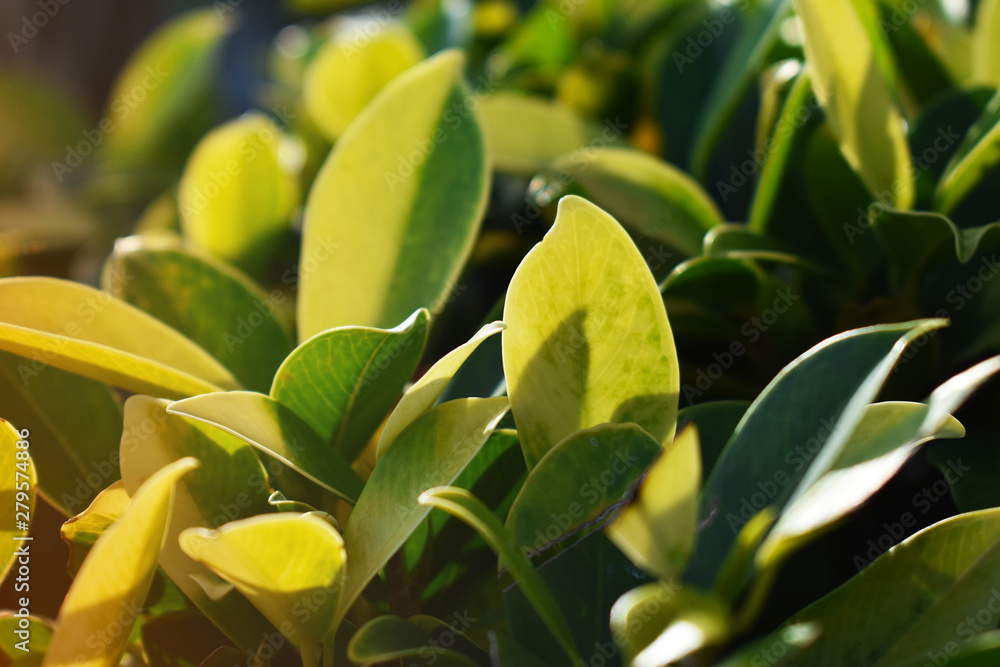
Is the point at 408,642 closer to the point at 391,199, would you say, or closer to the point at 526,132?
the point at 391,199

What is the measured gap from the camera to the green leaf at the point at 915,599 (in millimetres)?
349

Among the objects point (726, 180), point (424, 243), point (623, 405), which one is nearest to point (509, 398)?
point (623, 405)

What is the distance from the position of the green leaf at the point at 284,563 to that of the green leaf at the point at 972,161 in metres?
0.42

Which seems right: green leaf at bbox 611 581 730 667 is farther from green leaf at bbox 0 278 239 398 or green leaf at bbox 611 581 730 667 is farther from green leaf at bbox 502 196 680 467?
green leaf at bbox 0 278 239 398

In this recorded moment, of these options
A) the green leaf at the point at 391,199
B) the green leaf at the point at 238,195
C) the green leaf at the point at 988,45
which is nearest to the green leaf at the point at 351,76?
the green leaf at the point at 238,195

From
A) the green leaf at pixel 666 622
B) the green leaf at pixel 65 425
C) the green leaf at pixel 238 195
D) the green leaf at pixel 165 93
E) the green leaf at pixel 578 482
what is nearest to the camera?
the green leaf at pixel 666 622

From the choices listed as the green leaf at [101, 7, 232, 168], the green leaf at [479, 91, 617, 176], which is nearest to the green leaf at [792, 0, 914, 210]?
the green leaf at [479, 91, 617, 176]

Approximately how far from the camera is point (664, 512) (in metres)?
0.27

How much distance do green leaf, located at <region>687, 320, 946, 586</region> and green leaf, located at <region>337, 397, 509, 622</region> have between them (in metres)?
0.10

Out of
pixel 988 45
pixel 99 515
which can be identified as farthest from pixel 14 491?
pixel 988 45

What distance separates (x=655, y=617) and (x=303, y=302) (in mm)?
312

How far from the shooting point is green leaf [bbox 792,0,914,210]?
18.4 inches

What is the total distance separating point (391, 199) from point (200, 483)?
0.22 metres

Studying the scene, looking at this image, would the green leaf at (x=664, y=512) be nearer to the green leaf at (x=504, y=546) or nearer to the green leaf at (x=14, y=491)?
the green leaf at (x=504, y=546)
